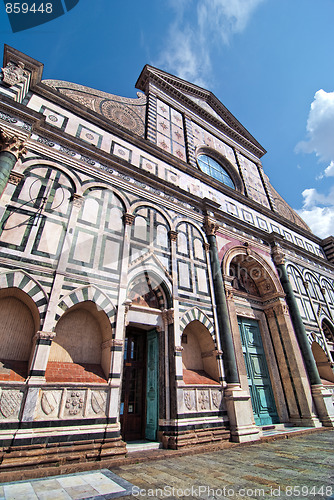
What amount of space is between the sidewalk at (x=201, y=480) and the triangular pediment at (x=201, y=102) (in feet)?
45.3

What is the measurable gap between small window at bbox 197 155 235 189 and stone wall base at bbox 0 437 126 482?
Result: 11103mm

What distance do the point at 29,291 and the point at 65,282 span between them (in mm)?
717

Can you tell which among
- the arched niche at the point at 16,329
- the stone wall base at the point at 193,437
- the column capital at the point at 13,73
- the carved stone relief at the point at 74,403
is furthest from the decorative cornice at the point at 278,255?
the column capital at the point at 13,73

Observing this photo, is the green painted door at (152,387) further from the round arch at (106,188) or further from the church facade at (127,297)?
the round arch at (106,188)

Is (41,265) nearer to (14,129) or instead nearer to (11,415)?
(11,415)

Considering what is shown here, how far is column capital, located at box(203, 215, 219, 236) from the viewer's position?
941 centimetres

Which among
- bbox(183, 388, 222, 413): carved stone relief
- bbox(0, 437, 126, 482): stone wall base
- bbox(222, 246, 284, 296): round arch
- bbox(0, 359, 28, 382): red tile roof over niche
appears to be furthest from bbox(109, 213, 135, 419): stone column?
bbox(222, 246, 284, 296): round arch

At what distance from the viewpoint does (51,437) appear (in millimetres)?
4223

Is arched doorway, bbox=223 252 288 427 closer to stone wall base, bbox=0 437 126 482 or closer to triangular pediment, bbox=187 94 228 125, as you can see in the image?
stone wall base, bbox=0 437 126 482

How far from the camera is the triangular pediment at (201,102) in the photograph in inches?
488

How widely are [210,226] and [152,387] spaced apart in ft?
18.4

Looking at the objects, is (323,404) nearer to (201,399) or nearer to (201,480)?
(201,399)

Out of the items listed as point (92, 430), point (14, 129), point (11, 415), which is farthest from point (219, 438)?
point (14, 129)

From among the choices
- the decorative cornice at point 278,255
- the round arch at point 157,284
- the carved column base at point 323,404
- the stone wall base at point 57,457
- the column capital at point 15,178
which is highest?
the decorative cornice at point 278,255
